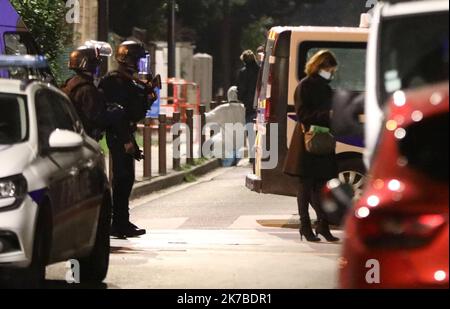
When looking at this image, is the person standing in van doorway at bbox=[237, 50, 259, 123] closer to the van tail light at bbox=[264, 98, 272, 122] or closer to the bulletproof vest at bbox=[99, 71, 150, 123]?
the van tail light at bbox=[264, 98, 272, 122]

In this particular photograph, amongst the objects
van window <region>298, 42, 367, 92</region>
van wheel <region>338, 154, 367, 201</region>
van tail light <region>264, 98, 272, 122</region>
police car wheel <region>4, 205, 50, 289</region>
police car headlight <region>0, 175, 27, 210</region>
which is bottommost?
van wheel <region>338, 154, 367, 201</region>

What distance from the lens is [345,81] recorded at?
619 inches

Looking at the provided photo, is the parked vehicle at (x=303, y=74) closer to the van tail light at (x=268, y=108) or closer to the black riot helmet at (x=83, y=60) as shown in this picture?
the van tail light at (x=268, y=108)

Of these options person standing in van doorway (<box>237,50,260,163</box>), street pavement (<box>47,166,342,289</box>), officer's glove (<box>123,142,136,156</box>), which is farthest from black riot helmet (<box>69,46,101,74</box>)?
person standing in van doorway (<box>237,50,260,163</box>)

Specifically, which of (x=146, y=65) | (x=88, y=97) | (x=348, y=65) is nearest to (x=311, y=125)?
(x=348, y=65)

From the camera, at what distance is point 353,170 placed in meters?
15.7

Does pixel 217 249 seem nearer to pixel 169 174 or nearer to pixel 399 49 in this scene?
pixel 399 49

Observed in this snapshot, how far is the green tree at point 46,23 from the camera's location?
21.9 meters

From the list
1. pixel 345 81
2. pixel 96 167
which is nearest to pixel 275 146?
pixel 345 81

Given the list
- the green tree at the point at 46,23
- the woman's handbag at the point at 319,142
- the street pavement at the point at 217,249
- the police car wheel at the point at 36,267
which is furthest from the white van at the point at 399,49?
the green tree at the point at 46,23

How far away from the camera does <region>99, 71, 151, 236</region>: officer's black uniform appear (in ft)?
46.7

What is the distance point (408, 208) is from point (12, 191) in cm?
406
